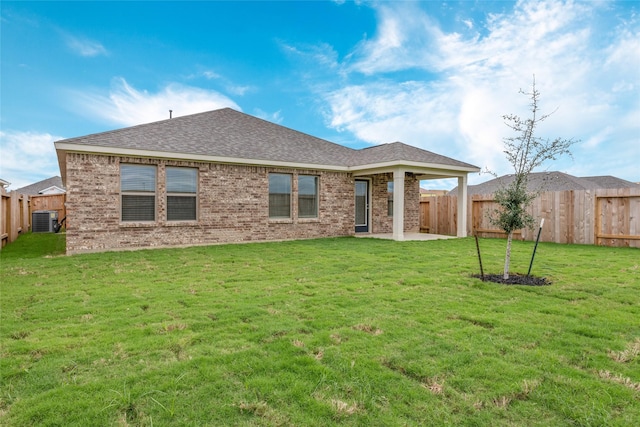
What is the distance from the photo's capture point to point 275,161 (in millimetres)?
12250

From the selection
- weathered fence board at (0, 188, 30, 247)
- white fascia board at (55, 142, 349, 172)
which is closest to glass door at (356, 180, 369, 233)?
white fascia board at (55, 142, 349, 172)

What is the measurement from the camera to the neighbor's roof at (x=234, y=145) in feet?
33.3

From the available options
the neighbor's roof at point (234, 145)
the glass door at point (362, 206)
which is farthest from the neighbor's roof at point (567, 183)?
the neighbor's roof at point (234, 145)

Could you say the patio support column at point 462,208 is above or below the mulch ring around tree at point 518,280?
above

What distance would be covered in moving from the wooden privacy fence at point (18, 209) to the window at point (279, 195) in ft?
29.0

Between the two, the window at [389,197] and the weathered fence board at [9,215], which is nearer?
the weathered fence board at [9,215]

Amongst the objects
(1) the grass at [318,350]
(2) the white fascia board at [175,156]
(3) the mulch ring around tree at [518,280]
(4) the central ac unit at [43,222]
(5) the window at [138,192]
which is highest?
(2) the white fascia board at [175,156]

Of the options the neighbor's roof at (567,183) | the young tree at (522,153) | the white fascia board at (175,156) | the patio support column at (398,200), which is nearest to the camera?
the young tree at (522,153)

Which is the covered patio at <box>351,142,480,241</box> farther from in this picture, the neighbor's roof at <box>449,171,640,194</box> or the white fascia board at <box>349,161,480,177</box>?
the neighbor's roof at <box>449,171,640,194</box>

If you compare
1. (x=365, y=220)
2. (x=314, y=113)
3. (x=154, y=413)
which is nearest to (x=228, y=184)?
(x=365, y=220)

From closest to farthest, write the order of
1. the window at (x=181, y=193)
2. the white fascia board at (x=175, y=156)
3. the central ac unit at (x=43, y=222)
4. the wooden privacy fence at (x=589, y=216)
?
the white fascia board at (x=175, y=156) < the window at (x=181, y=193) < the wooden privacy fence at (x=589, y=216) < the central ac unit at (x=43, y=222)

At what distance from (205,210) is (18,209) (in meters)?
10.4

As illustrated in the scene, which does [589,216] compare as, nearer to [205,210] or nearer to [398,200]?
[398,200]

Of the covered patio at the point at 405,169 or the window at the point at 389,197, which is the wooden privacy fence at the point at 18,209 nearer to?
the covered patio at the point at 405,169
